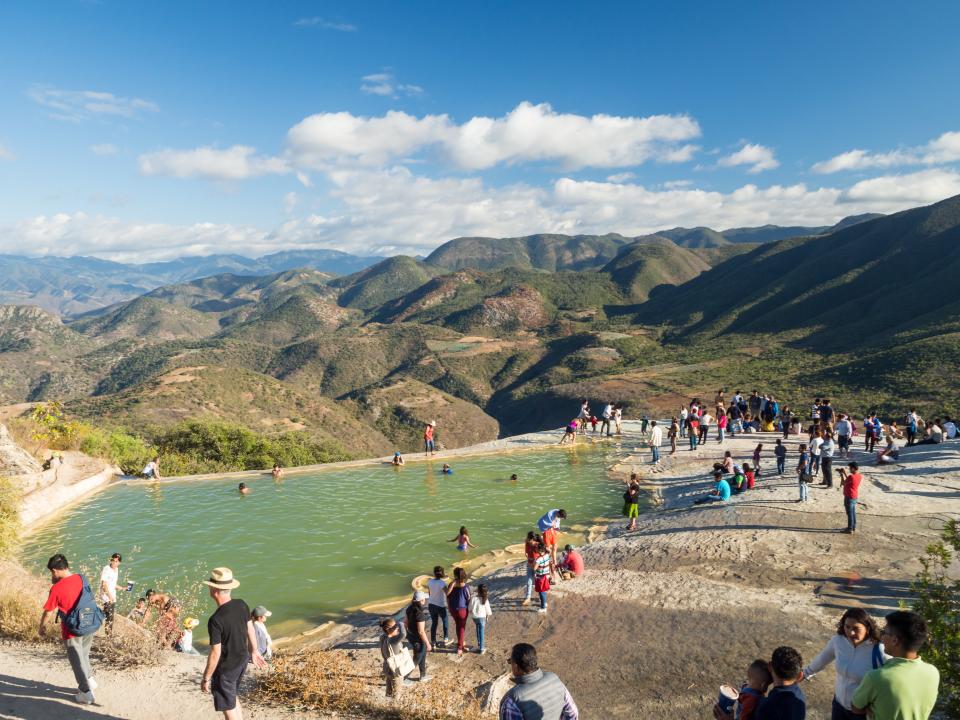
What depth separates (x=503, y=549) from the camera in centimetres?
1639

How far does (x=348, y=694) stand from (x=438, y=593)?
8.03ft

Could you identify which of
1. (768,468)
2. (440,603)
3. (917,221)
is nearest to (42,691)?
(440,603)

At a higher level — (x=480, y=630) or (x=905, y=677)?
(x=905, y=677)

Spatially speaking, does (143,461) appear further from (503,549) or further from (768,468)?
(768,468)

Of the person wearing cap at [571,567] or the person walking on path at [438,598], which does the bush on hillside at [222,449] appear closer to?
the person wearing cap at [571,567]

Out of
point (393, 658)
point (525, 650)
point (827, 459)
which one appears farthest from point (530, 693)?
point (827, 459)

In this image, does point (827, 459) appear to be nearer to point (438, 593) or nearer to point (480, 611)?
point (480, 611)

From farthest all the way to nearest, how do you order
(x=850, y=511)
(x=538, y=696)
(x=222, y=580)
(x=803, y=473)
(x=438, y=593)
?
(x=803, y=473) < (x=850, y=511) < (x=438, y=593) < (x=222, y=580) < (x=538, y=696)

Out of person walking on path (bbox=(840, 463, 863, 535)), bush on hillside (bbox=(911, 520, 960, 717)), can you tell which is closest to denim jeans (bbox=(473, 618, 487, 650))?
bush on hillside (bbox=(911, 520, 960, 717))

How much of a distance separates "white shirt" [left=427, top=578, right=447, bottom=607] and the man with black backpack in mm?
5067

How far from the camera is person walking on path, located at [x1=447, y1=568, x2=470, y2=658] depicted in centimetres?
939

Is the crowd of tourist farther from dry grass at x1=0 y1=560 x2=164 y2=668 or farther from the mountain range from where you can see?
the mountain range

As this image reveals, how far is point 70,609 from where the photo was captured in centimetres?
705

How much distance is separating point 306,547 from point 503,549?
627 cm
